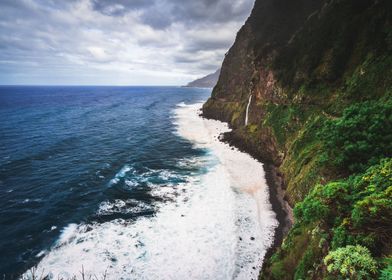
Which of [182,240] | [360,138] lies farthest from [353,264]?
[182,240]

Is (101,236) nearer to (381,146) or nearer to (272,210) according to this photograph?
(272,210)

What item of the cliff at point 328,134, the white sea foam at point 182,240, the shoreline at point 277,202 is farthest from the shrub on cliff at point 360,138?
the white sea foam at point 182,240

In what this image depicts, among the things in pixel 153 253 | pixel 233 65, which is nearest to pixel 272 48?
pixel 233 65

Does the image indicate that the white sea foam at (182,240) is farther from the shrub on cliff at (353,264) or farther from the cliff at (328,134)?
the shrub on cliff at (353,264)

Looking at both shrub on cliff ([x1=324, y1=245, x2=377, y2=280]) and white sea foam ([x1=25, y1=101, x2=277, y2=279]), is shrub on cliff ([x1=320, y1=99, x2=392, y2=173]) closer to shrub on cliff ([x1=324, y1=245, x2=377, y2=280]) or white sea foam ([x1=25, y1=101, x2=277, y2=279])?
shrub on cliff ([x1=324, y1=245, x2=377, y2=280])

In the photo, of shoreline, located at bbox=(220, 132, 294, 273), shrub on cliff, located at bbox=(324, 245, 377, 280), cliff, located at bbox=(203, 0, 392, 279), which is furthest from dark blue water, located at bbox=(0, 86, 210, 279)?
shrub on cliff, located at bbox=(324, 245, 377, 280)

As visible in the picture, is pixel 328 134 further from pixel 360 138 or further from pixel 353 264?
pixel 353 264
